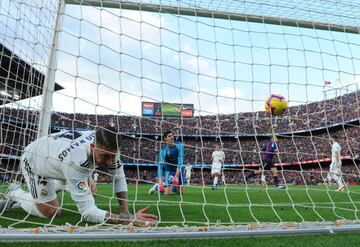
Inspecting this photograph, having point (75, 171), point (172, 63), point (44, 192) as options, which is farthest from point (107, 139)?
point (172, 63)

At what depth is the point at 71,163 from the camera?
3545 millimetres

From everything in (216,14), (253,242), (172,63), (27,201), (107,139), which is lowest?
(253,242)

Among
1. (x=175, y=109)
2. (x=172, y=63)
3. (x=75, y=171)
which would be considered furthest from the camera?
(x=175, y=109)

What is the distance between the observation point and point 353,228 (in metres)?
3.36

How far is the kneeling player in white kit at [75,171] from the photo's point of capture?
3393 millimetres

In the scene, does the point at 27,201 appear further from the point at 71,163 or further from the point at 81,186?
the point at 81,186

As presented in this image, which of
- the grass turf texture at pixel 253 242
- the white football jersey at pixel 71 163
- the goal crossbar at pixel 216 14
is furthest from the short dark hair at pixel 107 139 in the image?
the goal crossbar at pixel 216 14

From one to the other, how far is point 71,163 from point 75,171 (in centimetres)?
9

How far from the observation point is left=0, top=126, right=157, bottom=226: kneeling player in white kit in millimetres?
3393

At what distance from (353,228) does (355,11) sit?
377cm

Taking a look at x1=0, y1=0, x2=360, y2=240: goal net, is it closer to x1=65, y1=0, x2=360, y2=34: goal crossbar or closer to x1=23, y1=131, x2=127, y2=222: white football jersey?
x1=65, y1=0, x2=360, y2=34: goal crossbar

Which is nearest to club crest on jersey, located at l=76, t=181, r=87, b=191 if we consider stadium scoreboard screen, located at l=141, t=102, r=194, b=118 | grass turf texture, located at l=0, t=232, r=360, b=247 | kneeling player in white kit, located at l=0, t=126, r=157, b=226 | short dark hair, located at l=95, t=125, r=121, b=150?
kneeling player in white kit, located at l=0, t=126, r=157, b=226

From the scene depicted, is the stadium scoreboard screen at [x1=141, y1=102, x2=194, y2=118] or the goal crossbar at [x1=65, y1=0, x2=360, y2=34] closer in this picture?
the stadium scoreboard screen at [x1=141, y1=102, x2=194, y2=118]

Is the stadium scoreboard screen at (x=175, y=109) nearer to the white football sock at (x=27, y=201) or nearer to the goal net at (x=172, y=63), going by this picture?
the goal net at (x=172, y=63)
